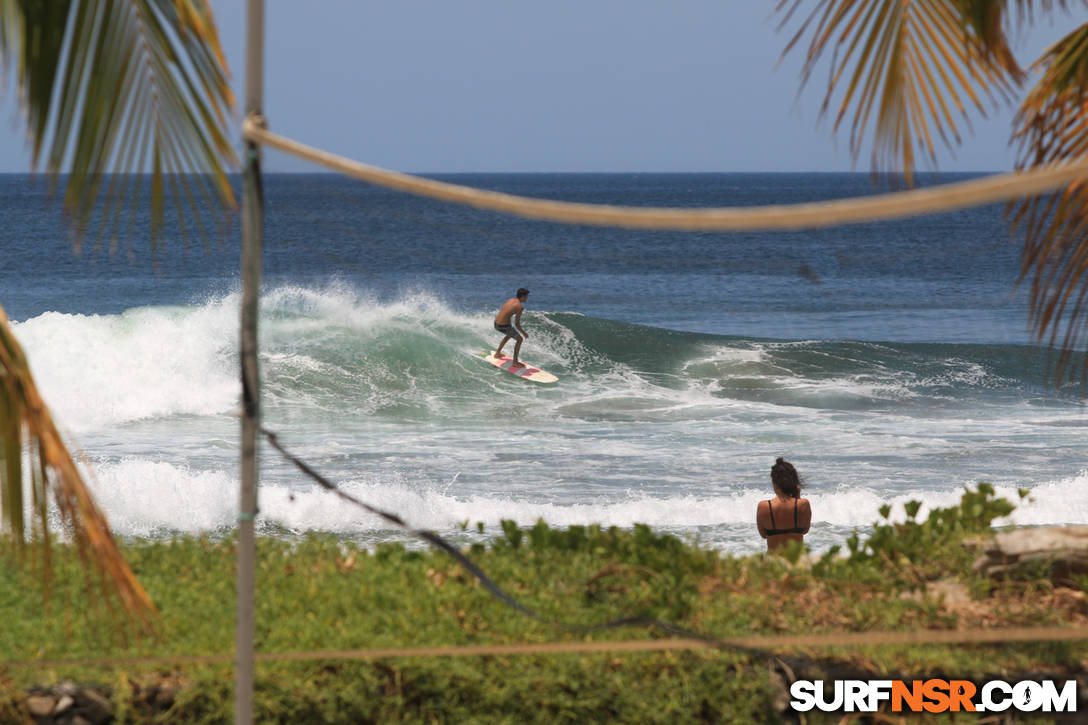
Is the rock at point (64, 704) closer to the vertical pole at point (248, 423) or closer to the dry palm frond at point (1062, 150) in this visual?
the vertical pole at point (248, 423)

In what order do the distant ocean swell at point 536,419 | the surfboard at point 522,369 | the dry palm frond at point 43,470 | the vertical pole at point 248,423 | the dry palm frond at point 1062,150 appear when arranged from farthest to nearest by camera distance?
1. the surfboard at point 522,369
2. the distant ocean swell at point 536,419
3. the dry palm frond at point 1062,150
4. the vertical pole at point 248,423
5. the dry palm frond at point 43,470

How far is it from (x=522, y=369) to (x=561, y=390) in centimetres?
107

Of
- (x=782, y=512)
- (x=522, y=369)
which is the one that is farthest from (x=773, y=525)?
(x=522, y=369)

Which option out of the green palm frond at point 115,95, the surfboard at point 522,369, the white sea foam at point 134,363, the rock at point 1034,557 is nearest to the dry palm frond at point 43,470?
the green palm frond at point 115,95

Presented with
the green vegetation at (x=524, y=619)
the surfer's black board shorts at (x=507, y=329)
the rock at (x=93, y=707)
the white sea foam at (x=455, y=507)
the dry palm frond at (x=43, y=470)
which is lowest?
the white sea foam at (x=455, y=507)

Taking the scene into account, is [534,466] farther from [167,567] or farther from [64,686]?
[64,686]

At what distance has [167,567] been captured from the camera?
469cm

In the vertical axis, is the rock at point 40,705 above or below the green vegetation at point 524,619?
below

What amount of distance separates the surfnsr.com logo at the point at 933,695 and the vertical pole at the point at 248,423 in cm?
179

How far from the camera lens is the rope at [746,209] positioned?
233 centimetres

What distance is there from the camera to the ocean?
9.06 m

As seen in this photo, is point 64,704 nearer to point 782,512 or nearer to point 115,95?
point 115,95

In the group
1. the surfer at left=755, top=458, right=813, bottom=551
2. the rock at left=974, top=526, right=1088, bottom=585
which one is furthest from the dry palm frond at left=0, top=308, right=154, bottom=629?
the surfer at left=755, top=458, right=813, bottom=551

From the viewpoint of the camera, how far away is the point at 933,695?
3.66 m
